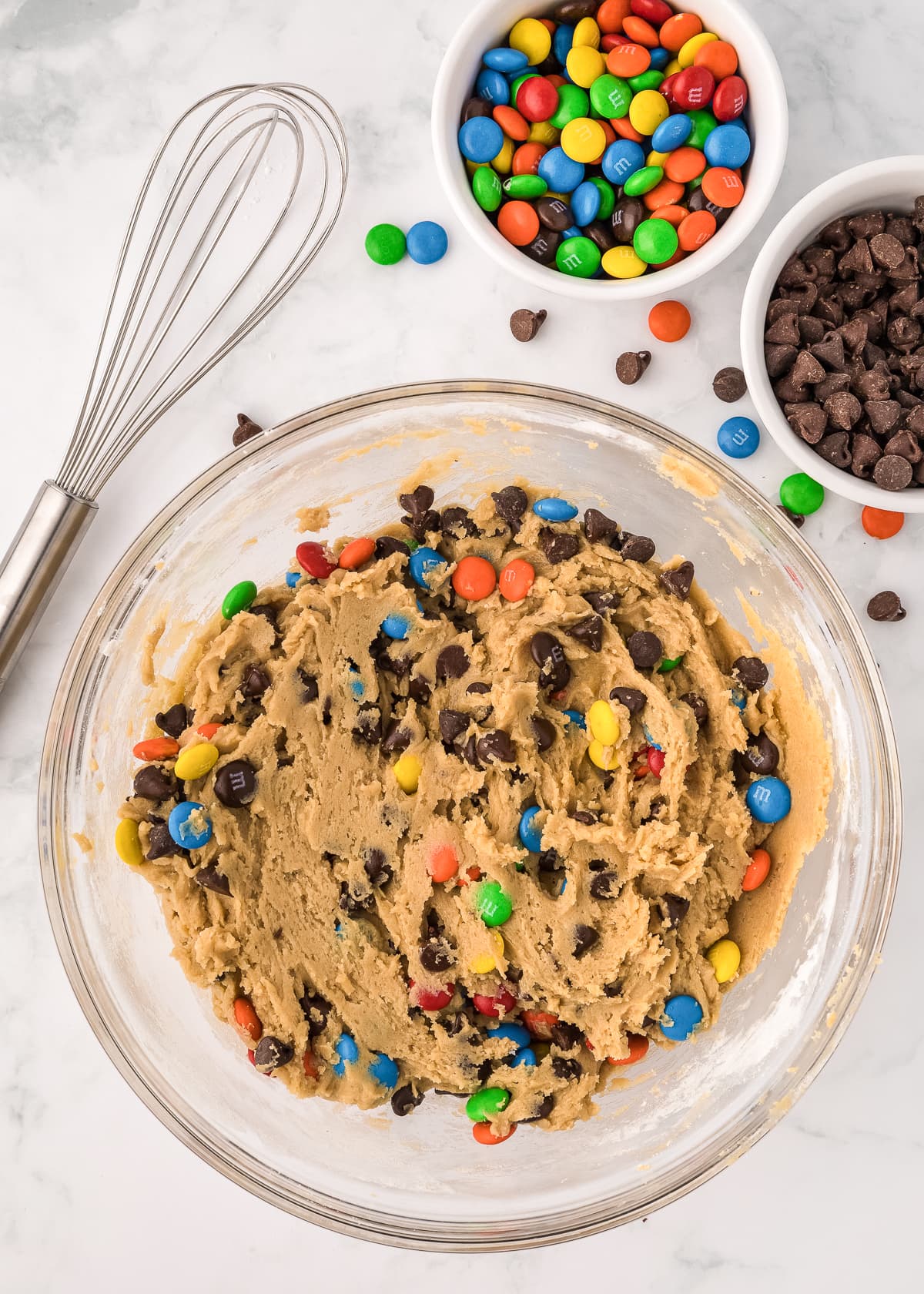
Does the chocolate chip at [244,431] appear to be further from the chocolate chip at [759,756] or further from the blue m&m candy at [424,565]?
the chocolate chip at [759,756]

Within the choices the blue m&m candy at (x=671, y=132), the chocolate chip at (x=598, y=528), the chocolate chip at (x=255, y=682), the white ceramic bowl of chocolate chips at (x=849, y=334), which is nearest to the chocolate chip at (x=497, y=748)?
the chocolate chip at (x=598, y=528)

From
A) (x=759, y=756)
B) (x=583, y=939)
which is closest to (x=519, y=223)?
(x=759, y=756)

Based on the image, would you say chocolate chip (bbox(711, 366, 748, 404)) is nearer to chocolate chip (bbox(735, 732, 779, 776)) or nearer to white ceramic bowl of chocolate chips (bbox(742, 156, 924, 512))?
white ceramic bowl of chocolate chips (bbox(742, 156, 924, 512))

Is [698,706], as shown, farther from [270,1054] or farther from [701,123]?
[701,123]

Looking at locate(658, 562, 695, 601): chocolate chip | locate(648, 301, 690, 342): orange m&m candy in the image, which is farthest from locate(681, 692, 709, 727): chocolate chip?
locate(648, 301, 690, 342): orange m&m candy

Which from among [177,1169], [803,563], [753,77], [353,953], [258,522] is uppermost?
[753,77]

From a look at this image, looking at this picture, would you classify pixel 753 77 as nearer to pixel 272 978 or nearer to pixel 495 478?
pixel 495 478

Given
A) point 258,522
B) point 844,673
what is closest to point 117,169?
point 258,522
